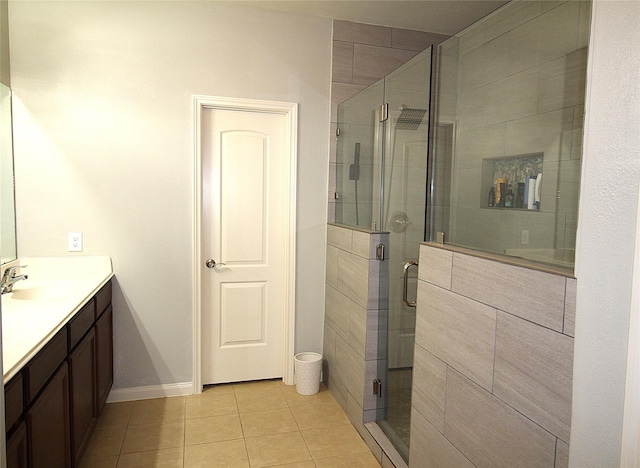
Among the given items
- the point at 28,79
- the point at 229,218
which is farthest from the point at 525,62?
the point at 28,79

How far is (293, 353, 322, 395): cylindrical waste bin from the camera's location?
129 inches

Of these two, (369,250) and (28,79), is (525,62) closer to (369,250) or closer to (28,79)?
(369,250)

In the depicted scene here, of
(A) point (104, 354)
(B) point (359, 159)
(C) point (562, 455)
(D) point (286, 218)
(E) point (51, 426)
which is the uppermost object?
(B) point (359, 159)

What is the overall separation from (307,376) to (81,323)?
163 centimetres

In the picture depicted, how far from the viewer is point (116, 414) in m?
2.97

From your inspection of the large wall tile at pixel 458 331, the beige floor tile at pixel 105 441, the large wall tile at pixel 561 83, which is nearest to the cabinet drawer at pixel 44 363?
the beige floor tile at pixel 105 441

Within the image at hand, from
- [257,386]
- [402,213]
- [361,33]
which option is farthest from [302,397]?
[361,33]

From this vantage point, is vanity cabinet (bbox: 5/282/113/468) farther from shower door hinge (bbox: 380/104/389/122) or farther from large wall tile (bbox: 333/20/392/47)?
large wall tile (bbox: 333/20/392/47)

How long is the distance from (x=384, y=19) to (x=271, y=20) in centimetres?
84

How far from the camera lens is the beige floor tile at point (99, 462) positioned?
2.40 metres

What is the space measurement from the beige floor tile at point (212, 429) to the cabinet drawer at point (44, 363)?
1074 mm

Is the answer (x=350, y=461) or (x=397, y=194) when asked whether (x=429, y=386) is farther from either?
(x=397, y=194)

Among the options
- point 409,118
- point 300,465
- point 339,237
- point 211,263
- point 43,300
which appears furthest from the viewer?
point 211,263

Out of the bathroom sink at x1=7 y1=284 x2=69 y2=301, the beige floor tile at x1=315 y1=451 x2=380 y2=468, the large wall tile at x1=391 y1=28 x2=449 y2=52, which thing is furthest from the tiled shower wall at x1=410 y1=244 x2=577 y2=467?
the large wall tile at x1=391 y1=28 x2=449 y2=52
